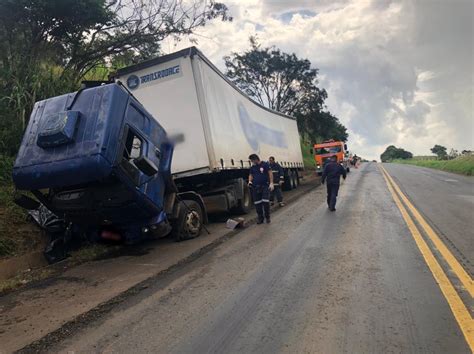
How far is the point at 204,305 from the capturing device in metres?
4.28

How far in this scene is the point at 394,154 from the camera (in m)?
124

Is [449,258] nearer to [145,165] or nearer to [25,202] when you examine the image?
[145,165]

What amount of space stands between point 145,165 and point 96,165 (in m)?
0.95

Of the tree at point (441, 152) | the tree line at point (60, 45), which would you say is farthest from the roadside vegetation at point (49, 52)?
the tree at point (441, 152)

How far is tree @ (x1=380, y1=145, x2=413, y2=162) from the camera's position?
381 ft

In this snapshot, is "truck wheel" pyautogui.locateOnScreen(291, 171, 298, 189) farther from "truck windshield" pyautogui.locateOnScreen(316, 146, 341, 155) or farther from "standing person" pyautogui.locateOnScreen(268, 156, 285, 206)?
"truck windshield" pyautogui.locateOnScreen(316, 146, 341, 155)

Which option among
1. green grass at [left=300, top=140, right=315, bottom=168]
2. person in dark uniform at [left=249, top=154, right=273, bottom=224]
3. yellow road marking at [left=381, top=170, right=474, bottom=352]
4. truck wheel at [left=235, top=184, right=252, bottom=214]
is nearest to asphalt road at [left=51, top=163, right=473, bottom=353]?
yellow road marking at [left=381, top=170, right=474, bottom=352]

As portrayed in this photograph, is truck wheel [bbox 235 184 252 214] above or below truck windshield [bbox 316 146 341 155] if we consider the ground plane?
below

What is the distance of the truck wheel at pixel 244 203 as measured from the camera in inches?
452

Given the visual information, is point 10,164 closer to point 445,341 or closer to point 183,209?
point 183,209

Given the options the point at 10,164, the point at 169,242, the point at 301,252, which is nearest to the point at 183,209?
the point at 169,242

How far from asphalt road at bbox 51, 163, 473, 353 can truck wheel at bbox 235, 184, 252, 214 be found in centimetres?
443

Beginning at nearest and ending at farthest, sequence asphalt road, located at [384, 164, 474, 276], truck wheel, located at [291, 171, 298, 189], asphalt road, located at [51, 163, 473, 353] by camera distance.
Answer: asphalt road, located at [51, 163, 473, 353], asphalt road, located at [384, 164, 474, 276], truck wheel, located at [291, 171, 298, 189]

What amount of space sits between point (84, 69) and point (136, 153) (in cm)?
971
